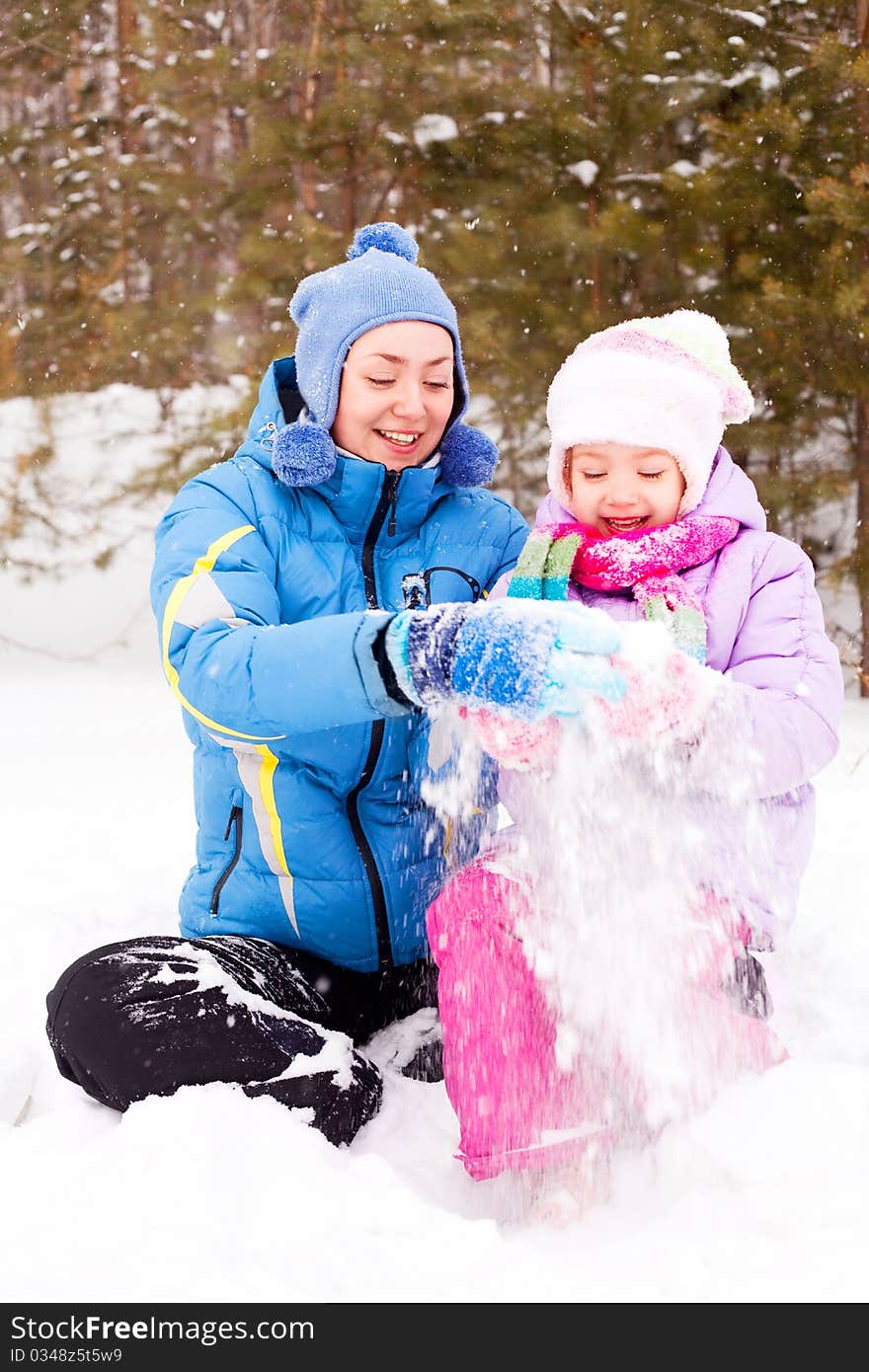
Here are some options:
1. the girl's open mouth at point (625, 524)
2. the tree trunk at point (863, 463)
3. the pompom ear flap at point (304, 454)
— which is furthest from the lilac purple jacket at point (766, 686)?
the tree trunk at point (863, 463)

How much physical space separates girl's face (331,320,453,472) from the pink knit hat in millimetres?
296

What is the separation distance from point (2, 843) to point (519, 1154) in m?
2.91

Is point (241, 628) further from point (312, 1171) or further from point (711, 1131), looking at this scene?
point (711, 1131)

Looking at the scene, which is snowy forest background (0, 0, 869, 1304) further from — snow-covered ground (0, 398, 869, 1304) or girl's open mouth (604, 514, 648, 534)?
girl's open mouth (604, 514, 648, 534)

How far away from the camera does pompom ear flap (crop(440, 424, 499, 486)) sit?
108 inches

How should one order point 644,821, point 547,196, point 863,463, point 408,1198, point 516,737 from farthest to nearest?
point 547,196
point 863,463
point 644,821
point 516,737
point 408,1198

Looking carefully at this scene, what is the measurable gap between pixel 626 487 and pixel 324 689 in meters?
0.89

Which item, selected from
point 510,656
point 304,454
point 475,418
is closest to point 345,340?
point 304,454

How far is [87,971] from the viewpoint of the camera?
2.24 metres

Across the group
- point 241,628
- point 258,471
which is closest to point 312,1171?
point 241,628

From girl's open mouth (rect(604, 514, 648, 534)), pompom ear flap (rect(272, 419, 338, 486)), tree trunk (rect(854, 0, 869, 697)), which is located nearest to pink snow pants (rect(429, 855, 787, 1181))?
girl's open mouth (rect(604, 514, 648, 534))

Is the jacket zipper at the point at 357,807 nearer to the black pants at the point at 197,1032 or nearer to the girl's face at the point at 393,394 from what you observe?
the girl's face at the point at 393,394

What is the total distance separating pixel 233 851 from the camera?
8.43ft

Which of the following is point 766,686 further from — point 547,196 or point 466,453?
point 547,196
